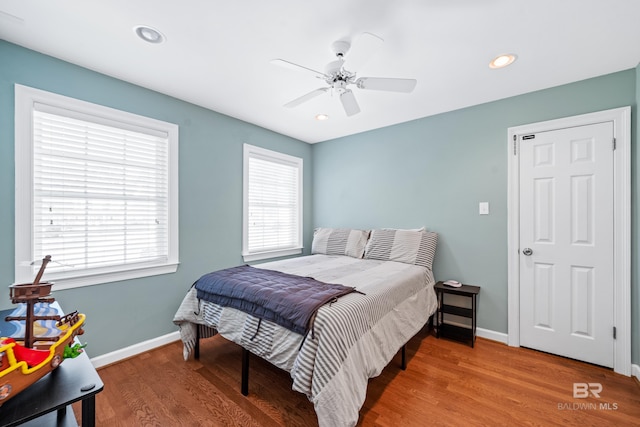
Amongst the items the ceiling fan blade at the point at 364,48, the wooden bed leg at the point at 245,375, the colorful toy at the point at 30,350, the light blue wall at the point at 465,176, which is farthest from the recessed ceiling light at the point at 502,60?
the colorful toy at the point at 30,350

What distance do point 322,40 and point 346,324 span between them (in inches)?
74.4

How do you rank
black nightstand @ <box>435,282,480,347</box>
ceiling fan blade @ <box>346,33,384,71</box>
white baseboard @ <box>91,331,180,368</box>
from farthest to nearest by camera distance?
black nightstand @ <box>435,282,480,347</box> → white baseboard @ <box>91,331,180,368</box> → ceiling fan blade @ <box>346,33,384,71</box>

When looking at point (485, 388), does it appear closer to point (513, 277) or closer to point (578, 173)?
point (513, 277)

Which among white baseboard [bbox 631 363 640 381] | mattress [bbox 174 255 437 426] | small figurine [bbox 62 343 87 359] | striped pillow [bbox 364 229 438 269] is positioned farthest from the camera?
striped pillow [bbox 364 229 438 269]

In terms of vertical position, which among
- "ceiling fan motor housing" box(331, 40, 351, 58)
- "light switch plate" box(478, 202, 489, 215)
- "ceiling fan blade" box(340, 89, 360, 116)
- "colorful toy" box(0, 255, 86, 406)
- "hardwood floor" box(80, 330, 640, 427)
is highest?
"ceiling fan motor housing" box(331, 40, 351, 58)

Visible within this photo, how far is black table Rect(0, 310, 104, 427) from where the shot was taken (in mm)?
774

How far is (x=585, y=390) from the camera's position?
197cm

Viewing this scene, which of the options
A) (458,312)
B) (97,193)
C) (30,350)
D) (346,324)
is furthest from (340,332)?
(97,193)

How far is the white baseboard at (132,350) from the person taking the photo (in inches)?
88.4

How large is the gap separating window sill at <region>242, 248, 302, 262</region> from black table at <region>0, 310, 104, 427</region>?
239cm

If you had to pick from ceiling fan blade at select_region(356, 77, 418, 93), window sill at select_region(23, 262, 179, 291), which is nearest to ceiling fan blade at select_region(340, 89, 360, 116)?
ceiling fan blade at select_region(356, 77, 418, 93)

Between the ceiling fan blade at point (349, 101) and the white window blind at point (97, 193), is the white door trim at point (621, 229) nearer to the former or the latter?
the ceiling fan blade at point (349, 101)

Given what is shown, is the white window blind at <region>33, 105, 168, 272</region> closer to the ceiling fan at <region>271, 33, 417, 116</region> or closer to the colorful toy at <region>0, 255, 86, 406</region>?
the colorful toy at <region>0, 255, 86, 406</region>

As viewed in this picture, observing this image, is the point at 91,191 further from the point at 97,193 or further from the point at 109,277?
the point at 109,277
